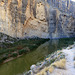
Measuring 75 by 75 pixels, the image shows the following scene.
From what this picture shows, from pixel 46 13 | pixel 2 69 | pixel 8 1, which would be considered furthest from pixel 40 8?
pixel 2 69

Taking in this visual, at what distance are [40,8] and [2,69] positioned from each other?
1089 inches

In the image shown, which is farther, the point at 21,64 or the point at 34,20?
the point at 34,20

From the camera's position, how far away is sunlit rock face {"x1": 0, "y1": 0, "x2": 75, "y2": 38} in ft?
74.9

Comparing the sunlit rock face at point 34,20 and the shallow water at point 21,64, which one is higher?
the sunlit rock face at point 34,20

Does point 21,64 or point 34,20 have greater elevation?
point 34,20

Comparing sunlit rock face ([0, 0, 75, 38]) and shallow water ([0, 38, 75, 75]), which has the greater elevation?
sunlit rock face ([0, 0, 75, 38])

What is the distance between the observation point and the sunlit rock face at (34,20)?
22.8 meters

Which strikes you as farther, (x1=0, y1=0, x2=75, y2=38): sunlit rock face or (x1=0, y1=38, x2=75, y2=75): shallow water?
(x1=0, y1=0, x2=75, y2=38): sunlit rock face

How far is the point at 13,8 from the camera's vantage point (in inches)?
928

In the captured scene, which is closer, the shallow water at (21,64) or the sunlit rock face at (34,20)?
the shallow water at (21,64)

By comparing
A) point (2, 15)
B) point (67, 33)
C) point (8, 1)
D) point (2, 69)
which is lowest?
point (2, 69)

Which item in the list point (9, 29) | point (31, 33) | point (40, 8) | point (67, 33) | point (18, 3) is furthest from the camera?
point (67, 33)

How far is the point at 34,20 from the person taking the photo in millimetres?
31172

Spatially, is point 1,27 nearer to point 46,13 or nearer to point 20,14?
point 20,14
